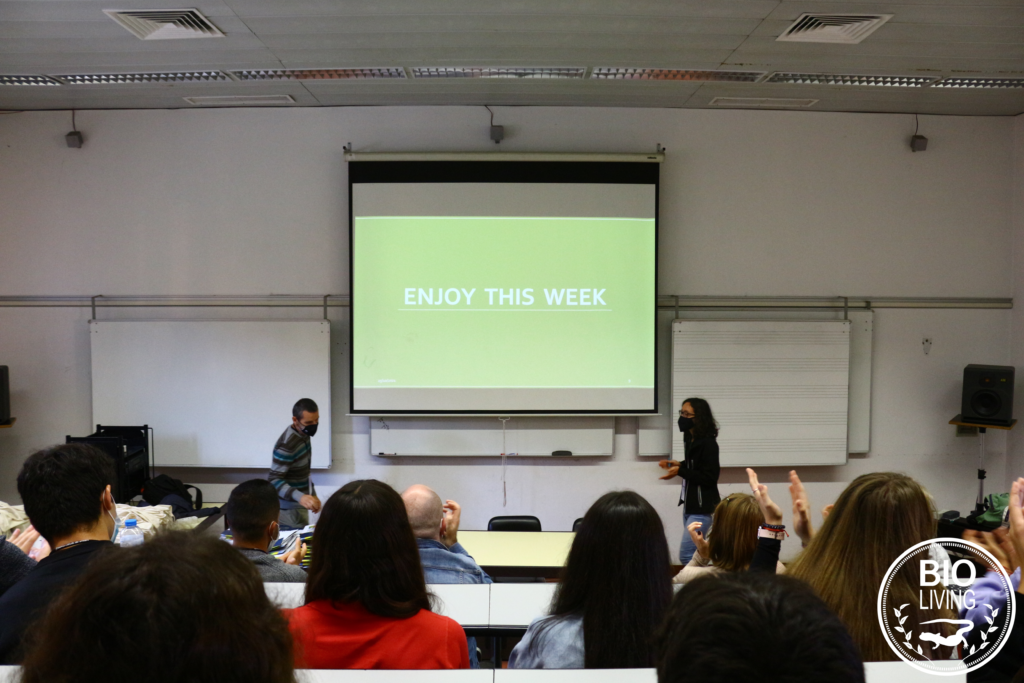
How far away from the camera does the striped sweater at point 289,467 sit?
4.45 m

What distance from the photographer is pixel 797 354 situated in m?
5.44

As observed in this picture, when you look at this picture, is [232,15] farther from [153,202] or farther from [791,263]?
[791,263]

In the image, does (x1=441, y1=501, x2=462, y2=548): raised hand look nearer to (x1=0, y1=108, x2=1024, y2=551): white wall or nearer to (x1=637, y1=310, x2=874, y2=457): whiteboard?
(x1=0, y1=108, x2=1024, y2=551): white wall

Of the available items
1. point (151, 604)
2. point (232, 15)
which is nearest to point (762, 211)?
point (232, 15)

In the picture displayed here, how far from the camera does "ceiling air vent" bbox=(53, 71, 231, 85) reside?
4.62 metres

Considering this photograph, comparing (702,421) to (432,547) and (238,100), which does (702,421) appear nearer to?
(432,547)

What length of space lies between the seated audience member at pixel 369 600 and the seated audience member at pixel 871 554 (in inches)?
33.9

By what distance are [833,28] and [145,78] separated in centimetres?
447

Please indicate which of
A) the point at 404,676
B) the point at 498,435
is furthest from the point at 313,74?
the point at 404,676

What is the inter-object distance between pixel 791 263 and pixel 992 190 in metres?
1.79

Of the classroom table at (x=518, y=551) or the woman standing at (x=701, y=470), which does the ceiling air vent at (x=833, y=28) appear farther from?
the classroom table at (x=518, y=551)

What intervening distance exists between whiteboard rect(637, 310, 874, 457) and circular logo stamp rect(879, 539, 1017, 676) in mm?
3677

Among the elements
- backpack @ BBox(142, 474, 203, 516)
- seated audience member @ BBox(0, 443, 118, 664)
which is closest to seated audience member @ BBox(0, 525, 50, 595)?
seated audience member @ BBox(0, 443, 118, 664)

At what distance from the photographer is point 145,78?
4.69 meters
